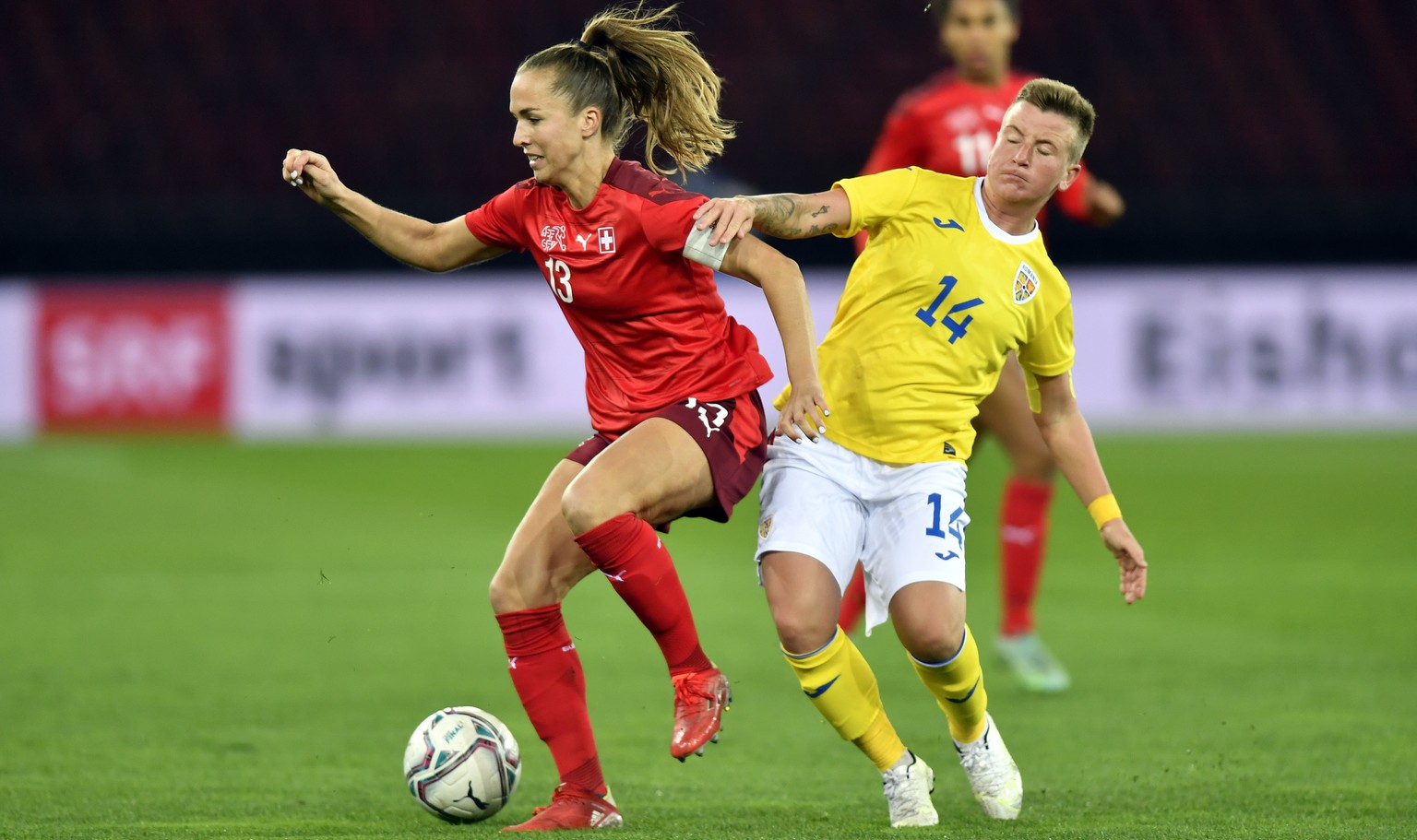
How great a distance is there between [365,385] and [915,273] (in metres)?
12.5

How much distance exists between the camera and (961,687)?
15.0ft

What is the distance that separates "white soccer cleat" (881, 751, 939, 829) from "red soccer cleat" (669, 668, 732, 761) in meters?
0.48

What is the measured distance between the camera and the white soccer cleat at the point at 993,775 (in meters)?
4.55

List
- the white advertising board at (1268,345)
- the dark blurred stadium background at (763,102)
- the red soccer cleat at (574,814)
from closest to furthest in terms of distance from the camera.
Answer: the red soccer cleat at (574,814) → the white advertising board at (1268,345) → the dark blurred stadium background at (763,102)

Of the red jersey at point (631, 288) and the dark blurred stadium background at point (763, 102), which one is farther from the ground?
the dark blurred stadium background at point (763, 102)

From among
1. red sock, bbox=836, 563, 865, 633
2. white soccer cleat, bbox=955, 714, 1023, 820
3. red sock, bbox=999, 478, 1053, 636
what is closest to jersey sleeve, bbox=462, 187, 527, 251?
white soccer cleat, bbox=955, 714, 1023, 820

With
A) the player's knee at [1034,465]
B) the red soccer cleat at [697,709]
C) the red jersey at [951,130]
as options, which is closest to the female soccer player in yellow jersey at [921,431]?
the red soccer cleat at [697,709]

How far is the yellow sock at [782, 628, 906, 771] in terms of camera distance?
4492 mm

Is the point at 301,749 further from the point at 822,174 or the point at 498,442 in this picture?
the point at 822,174

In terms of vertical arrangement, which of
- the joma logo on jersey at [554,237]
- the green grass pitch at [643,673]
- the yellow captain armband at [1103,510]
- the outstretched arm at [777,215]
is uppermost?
the outstretched arm at [777,215]

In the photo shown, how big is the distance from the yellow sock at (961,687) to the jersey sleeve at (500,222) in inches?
58.8

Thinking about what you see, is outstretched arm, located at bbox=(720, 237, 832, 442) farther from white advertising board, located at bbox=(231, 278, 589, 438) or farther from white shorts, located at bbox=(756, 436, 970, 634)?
white advertising board, located at bbox=(231, 278, 589, 438)

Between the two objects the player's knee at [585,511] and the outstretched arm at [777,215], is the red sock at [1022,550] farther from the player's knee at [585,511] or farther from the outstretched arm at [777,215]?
the player's knee at [585,511]

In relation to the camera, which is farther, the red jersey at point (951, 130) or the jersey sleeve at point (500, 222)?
the red jersey at point (951, 130)
